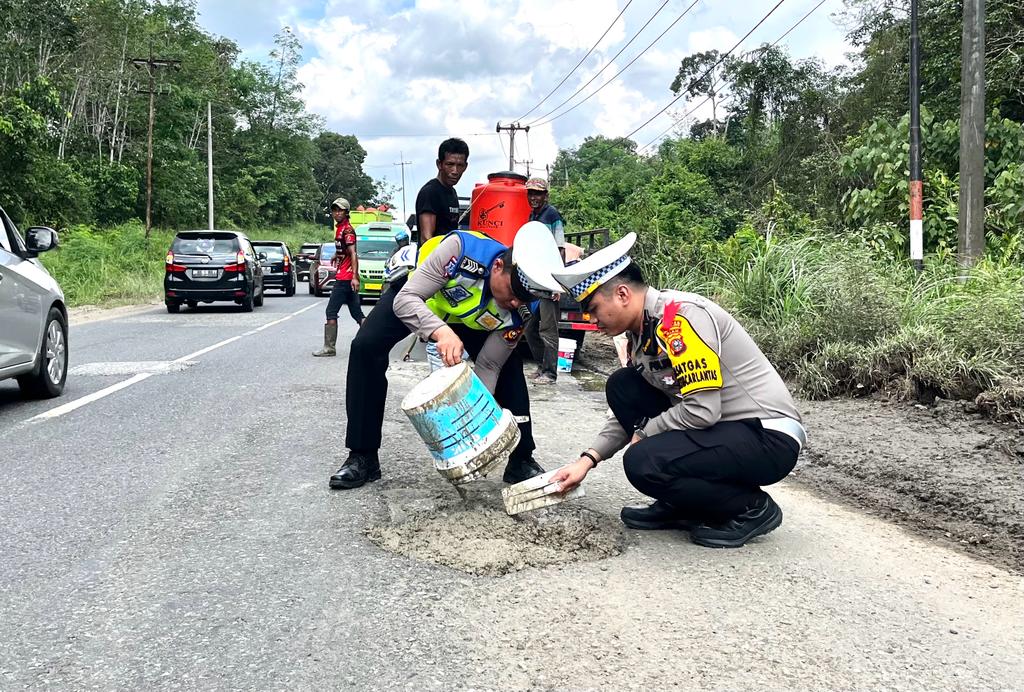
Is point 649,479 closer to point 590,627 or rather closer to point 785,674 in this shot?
point 590,627

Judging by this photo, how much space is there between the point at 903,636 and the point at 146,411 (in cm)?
607

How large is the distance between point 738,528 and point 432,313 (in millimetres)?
1659

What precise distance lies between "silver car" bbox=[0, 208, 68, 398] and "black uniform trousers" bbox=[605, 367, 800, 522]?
210 inches

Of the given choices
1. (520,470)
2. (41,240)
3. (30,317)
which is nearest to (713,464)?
(520,470)

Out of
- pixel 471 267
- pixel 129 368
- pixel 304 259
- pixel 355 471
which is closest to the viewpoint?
pixel 471 267

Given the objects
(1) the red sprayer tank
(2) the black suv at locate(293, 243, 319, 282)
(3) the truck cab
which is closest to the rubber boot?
(1) the red sprayer tank

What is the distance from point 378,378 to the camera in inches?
188

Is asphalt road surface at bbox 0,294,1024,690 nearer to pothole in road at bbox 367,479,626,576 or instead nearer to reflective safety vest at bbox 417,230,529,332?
pothole in road at bbox 367,479,626,576

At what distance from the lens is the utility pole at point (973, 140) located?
1120cm

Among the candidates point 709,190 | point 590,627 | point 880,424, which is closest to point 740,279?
point 880,424

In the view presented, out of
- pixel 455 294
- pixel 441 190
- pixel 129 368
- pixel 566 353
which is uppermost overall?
pixel 441 190

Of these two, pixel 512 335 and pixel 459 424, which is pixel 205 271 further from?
pixel 459 424

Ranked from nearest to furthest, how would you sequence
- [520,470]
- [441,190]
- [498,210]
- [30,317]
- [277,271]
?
[520,470] < [441,190] < [30,317] < [498,210] < [277,271]

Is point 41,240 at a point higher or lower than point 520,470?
higher
